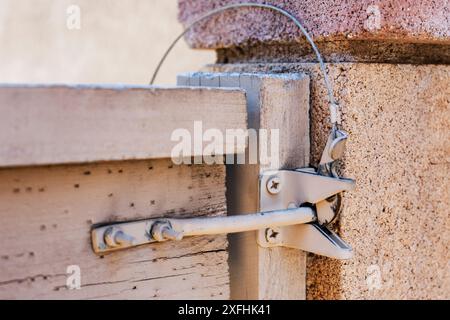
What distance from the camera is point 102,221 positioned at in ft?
3.52

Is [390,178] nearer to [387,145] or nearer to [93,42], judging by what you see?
[387,145]

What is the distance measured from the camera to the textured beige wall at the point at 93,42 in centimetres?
289

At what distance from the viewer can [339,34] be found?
1.23 m

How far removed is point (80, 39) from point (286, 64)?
1950 millimetres

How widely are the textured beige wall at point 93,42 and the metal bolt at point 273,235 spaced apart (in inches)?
70.8

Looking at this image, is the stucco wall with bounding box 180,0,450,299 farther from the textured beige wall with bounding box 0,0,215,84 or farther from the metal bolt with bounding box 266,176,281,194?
the textured beige wall with bounding box 0,0,215,84

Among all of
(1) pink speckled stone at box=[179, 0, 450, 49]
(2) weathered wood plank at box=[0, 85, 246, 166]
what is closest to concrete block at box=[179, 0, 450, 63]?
(1) pink speckled stone at box=[179, 0, 450, 49]

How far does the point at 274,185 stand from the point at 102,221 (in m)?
0.32

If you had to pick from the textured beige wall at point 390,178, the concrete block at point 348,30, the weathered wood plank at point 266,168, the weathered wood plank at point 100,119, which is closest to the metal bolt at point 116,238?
the weathered wood plank at point 100,119

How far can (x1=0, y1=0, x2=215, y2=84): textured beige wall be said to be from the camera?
2.89 meters

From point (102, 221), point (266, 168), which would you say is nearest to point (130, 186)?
point (102, 221)

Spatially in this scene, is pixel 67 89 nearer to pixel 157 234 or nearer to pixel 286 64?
pixel 157 234

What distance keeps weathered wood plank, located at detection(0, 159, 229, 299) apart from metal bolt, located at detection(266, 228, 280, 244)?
0.08 m
